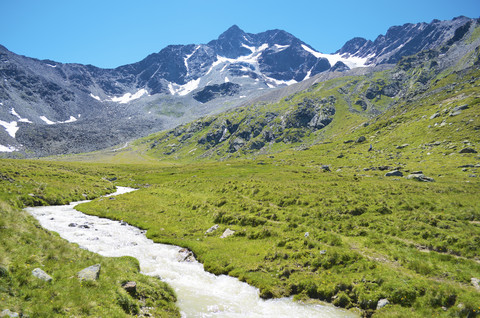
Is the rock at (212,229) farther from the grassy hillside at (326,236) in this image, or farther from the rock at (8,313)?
the rock at (8,313)

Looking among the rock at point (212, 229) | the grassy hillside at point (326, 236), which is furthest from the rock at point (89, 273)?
the rock at point (212, 229)

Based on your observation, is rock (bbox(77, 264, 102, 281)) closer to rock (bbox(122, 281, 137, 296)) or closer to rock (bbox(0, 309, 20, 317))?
rock (bbox(122, 281, 137, 296))

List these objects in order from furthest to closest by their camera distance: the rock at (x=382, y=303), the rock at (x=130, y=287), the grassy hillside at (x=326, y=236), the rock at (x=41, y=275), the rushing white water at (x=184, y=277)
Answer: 1. the rushing white water at (x=184, y=277)
2. the grassy hillside at (x=326, y=236)
3. the rock at (x=382, y=303)
4. the rock at (x=130, y=287)
5. the rock at (x=41, y=275)

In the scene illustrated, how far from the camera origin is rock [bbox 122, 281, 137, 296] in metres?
15.3

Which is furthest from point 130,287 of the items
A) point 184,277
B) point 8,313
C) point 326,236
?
point 326,236

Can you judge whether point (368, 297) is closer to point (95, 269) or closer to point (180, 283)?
point (180, 283)

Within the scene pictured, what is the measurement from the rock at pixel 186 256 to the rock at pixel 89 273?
33.8 feet

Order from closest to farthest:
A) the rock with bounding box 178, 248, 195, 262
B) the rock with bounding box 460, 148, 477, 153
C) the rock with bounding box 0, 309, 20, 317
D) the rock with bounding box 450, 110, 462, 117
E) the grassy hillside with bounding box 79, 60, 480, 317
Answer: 1. the rock with bounding box 0, 309, 20, 317
2. the grassy hillside with bounding box 79, 60, 480, 317
3. the rock with bounding box 178, 248, 195, 262
4. the rock with bounding box 460, 148, 477, 153
5. the rock with bounding box 450, 110, 462, 117

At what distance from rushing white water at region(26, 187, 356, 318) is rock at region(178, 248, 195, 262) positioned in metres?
0.41

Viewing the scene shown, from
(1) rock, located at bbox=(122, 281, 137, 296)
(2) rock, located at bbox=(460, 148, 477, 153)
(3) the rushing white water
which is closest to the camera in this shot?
(1) rock, located at bbox=(122, 281, 137, 296)

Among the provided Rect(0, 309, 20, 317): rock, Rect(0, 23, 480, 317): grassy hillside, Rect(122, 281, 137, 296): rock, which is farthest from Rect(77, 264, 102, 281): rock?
Rect(0, 309, 20, 317): rock

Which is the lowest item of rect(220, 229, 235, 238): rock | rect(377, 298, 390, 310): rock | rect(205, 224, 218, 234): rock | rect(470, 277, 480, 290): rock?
rect(205, 224, 218, 234): rock

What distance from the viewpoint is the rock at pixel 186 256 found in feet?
80.0

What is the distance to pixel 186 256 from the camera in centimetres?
2483
